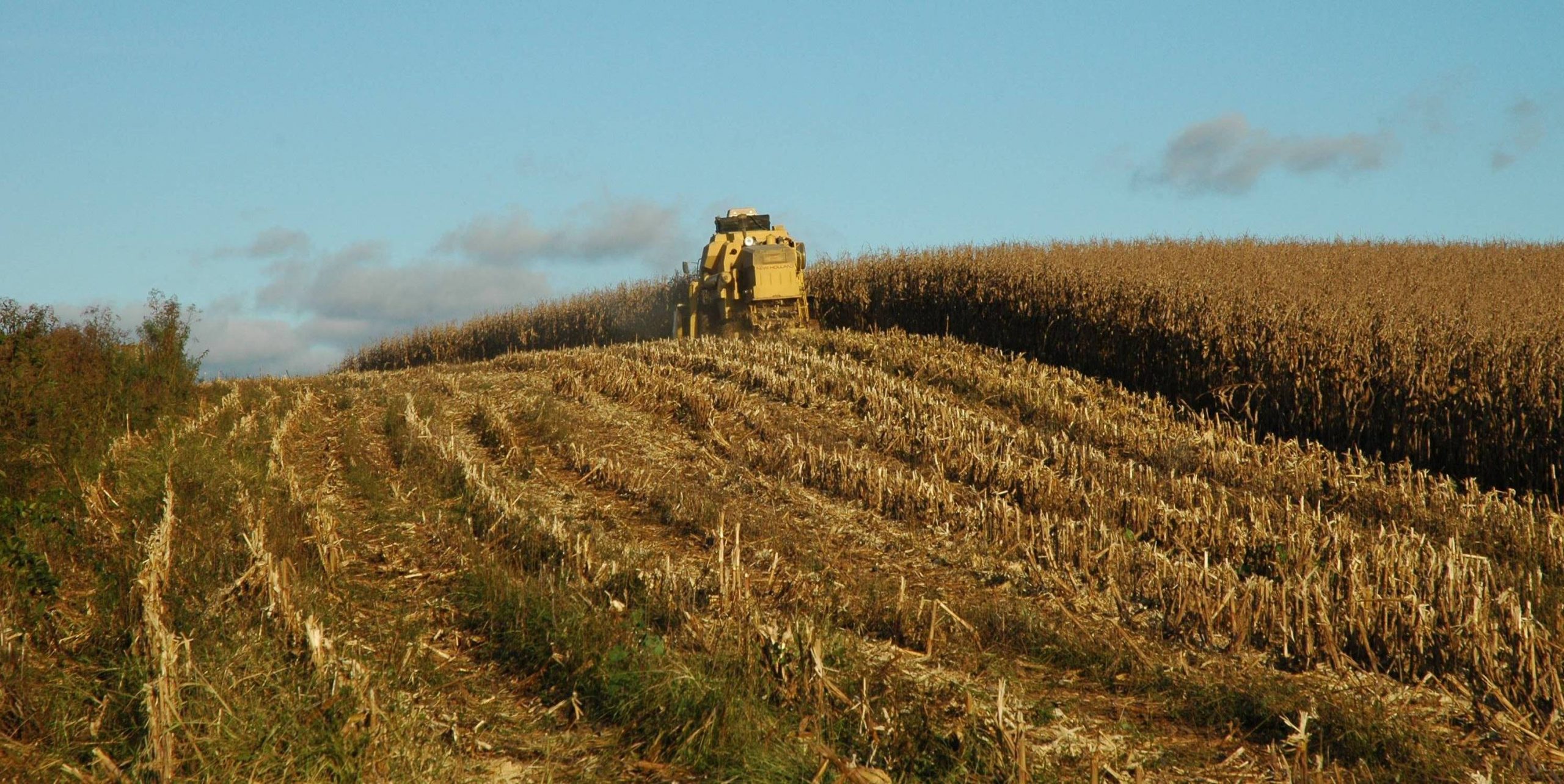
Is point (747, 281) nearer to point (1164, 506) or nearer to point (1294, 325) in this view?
point (1294, 325)

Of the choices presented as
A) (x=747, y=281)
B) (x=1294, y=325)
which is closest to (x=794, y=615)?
(x=1294, y=325)

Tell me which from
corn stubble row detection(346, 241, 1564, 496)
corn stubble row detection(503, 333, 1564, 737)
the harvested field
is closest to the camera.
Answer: the harvested field

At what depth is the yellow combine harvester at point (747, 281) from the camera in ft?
74.2

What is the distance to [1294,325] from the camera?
615 inches

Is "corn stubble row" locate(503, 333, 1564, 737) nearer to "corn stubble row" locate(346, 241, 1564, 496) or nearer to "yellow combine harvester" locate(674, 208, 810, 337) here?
"corn stubble row" locate(346, 241, 1564, 496)

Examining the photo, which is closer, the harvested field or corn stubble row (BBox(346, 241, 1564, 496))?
the harvested field

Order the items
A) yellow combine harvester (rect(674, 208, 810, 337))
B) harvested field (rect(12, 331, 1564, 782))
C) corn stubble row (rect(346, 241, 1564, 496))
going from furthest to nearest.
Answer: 1. yellow combine harvester (rect(674, 208, 810, 337))
2. corn stubble row (rect(346, 241, 1564, 496))
3. harvested field (rect(12, 331, 1564, 782))

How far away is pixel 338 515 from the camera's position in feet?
32.4

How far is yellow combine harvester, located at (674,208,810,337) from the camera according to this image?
74.2 feet

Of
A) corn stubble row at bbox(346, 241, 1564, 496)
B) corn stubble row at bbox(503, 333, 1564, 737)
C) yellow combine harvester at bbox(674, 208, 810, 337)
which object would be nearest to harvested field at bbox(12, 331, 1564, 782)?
corn stubble row at bbox(503, 333, 1564, 737)

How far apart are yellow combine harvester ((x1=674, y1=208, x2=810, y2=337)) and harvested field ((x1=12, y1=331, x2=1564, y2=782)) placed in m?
9.22

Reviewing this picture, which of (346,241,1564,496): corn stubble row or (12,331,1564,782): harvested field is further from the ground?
(346,241,1564,496): corn stubble row

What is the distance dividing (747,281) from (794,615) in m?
16.3

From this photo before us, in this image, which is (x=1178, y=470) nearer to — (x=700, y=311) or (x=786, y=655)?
(x=786, y=655)
